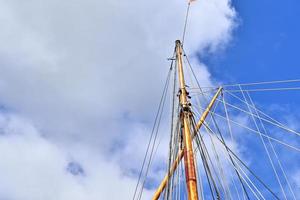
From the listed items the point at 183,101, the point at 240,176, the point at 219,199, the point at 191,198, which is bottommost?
the point at 191,198

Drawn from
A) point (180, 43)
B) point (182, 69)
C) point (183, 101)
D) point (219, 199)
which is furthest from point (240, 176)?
point (180, 43)

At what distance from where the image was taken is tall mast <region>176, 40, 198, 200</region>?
1569 cm

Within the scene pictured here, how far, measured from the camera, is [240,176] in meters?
18.9

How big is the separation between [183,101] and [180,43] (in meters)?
5.27

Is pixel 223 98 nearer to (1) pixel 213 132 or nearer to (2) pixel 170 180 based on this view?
(1) pixel 213 132

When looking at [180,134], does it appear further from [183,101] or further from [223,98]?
[223,98]

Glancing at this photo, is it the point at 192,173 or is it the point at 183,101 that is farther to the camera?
the point at 183,101

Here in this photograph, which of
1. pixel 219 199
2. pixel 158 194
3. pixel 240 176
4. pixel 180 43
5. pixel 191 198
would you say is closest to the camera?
pixel 191 198

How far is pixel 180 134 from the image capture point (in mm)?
19484

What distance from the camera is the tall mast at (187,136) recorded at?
1569 cm

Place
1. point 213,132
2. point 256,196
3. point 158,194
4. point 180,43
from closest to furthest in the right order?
point 256,196, point 213,132, point 180,43, point 158,194

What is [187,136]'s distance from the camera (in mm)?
18078

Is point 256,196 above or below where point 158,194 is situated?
below

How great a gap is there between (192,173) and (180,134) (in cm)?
352
